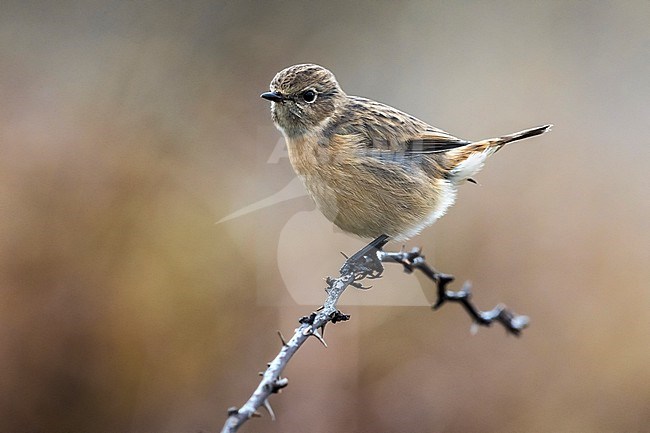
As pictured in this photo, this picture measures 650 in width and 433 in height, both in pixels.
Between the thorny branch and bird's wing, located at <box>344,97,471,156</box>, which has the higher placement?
bird's wing, located at <box>344,97,471,156</box>

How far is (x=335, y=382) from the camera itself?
6.67 metres

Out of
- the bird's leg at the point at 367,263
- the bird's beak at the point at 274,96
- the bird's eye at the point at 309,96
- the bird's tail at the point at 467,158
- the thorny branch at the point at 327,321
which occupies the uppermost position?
the bird's eye at the point at 309,96

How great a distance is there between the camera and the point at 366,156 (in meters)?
4.18

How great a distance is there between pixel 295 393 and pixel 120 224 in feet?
7.91

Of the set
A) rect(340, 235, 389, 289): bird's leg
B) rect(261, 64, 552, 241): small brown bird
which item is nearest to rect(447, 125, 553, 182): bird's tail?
rect(261, 64, 552, 241): small brown bird

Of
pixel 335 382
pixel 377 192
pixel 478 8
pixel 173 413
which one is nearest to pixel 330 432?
pixel 335 382

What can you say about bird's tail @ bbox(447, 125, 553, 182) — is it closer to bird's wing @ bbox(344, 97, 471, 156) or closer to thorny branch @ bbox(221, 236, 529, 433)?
bird's wing @ bbox(344, 97, 471, 156)

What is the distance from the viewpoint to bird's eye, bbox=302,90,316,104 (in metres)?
3.89

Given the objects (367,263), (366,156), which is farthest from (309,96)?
(367,263)

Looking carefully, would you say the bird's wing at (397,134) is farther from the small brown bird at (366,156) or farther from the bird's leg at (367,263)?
the bird's leg at (367,263)

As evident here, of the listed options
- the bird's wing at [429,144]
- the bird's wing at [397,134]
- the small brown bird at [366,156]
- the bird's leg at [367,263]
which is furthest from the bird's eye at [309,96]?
the bird's leg at [367,263]

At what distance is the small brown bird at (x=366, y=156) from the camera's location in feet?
13.0

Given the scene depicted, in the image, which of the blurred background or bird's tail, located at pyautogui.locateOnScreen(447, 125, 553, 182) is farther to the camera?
the blurred background

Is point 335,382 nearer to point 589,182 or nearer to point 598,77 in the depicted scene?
point 589,182
